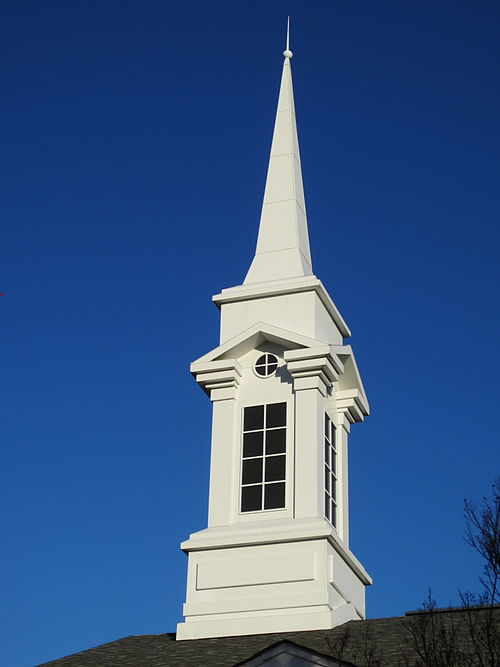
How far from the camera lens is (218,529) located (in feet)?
87.1

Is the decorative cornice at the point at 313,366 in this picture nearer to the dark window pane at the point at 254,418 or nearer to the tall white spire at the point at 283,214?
the dark window pane at the point at 254,418

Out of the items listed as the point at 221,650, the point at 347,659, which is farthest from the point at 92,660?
the point at 347,659

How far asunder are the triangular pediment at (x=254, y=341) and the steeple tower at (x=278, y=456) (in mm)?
26

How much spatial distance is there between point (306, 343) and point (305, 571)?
479 centimetres

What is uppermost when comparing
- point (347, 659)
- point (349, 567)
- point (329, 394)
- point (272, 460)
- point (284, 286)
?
point (284, 286)

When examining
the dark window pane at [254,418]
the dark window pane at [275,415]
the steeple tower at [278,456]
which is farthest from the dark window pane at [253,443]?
the dark window pane at [275,415]

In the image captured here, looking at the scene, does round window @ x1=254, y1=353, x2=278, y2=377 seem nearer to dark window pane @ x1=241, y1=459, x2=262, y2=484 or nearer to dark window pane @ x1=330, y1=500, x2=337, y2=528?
dark window pane @ x1=241, y1=459, x2=262, y2=484

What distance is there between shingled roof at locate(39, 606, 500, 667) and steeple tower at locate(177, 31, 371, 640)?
550mm

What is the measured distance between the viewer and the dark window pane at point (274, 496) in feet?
87.5

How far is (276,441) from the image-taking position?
2741cm

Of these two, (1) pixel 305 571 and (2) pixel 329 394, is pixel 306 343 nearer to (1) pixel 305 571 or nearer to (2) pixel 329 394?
(2) pixel 329 394

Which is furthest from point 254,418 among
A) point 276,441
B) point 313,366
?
point 313,366

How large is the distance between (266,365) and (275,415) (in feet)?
3.84

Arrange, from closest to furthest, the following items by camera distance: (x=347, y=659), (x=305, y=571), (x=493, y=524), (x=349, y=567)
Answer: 1. (x=493, y=524)
2. (x=347, y=659)
3. (x=305, y=571)
4. (x=349, y=567)
